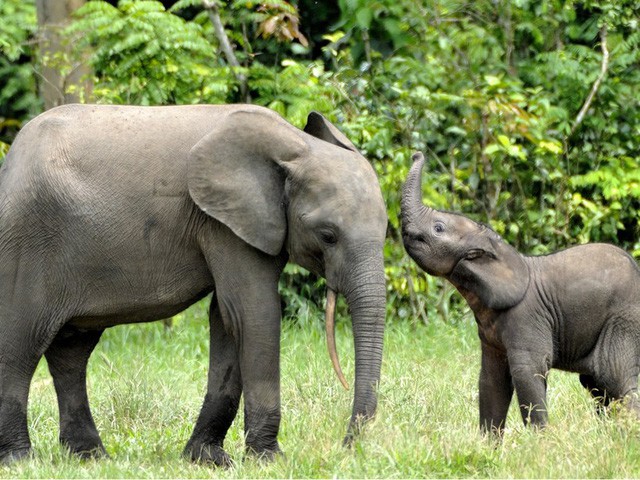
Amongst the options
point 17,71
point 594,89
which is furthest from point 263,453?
point 17,71

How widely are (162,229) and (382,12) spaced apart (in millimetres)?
6194

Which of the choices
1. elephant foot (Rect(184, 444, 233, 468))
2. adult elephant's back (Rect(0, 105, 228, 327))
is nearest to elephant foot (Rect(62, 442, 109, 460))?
elephant foot (Rect(184, 444, 233, 468))

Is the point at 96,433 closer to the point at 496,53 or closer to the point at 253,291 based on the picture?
the point at 253,291

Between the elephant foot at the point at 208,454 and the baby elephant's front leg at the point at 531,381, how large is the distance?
173 cm

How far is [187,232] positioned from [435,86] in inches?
224

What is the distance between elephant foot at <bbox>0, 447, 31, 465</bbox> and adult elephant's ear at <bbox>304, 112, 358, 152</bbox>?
2.47 meters

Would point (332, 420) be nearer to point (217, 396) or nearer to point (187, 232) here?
point (217, 396)

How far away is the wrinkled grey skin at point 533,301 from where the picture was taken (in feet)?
24.8

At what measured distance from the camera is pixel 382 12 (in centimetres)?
1291

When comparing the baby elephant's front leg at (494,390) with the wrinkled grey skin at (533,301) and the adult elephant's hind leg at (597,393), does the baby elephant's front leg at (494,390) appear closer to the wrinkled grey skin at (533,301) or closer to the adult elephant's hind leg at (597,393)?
the wrinkled grey skin at (533,301)

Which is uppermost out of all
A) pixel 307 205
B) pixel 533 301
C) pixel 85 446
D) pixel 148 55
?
pixel 307 205

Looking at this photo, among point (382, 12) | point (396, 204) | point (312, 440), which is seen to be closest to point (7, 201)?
point (312, 440)

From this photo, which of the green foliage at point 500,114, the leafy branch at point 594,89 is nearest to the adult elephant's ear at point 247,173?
the green foliage at point 500,114

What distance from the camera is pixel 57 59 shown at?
41.1 feet
